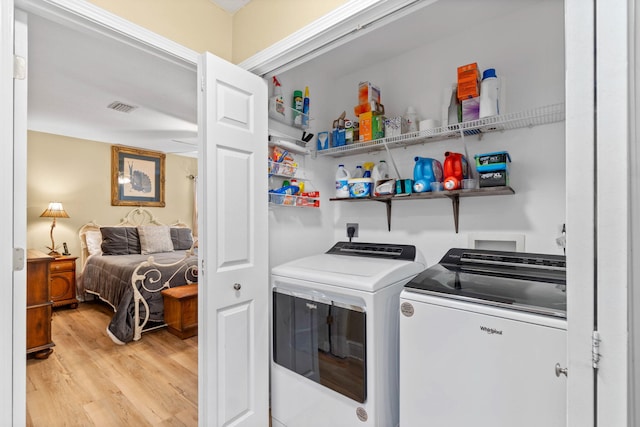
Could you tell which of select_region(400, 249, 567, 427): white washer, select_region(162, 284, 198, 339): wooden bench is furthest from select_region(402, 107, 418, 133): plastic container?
select_region(162, 284, 198, 339): wooden bench

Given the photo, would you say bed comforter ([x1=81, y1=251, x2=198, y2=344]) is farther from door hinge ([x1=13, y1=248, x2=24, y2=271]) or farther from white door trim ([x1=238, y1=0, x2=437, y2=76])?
white door trim ([x1=238, y1=0, x2=437, y2=76])

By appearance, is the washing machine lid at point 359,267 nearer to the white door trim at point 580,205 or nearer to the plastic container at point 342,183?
the plastic container at point 342,183

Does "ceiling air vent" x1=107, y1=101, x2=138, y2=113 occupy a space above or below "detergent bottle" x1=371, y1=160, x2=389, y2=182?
above

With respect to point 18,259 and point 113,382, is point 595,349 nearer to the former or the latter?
point 18,259

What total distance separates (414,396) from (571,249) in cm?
97

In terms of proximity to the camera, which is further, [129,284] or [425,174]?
[129,284]

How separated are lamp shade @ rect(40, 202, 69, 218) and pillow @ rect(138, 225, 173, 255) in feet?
3.14

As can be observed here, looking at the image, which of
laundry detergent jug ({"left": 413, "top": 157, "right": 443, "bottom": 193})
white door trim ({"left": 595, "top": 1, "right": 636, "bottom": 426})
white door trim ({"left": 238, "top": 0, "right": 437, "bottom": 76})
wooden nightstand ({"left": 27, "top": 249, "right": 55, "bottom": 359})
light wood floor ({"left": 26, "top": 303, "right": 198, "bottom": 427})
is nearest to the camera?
white door trim ({"left": 595, "top": 1, "right": 636, "bottom": 426})

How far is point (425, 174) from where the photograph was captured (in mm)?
1825

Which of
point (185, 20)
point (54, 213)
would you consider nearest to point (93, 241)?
point (54, 213)

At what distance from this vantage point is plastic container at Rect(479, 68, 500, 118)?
1.61 m

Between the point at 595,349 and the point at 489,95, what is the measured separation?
1372 mm

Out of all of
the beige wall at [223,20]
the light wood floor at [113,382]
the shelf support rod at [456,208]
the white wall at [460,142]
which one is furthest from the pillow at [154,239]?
the shelf support rod at [456,208]

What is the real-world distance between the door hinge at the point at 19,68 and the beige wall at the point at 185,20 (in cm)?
35
